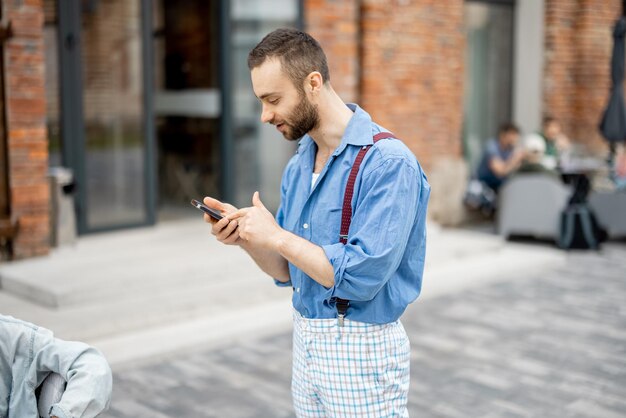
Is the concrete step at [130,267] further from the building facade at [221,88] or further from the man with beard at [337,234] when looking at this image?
the man with beard at [337,234]

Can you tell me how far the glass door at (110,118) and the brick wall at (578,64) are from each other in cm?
660

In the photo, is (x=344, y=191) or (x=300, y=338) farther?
(x=300, y=338)

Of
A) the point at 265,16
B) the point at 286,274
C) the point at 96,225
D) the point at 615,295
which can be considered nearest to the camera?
the point at 286,274

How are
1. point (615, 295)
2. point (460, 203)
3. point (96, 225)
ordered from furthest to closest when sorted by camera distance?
point (460, 203), point (96, 225), point (615, 295)

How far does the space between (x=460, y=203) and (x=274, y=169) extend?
2721mm

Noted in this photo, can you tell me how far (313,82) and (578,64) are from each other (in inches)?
432

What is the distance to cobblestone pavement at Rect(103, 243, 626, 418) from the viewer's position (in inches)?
181

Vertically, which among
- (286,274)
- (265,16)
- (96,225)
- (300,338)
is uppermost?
(265,16)

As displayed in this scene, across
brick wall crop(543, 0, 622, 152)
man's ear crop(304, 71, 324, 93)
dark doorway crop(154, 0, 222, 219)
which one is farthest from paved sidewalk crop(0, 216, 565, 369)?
brick wall crop(543, 0, 622, 152)

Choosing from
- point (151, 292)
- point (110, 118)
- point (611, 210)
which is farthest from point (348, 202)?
point (611, 210)

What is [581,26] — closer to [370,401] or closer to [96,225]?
[96,225]

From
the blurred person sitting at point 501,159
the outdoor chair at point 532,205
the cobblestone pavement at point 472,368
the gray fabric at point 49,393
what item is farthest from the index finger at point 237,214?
the blurred person sitting at point 501,159

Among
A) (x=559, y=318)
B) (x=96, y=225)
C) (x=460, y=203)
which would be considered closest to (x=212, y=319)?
(x=96, y=225)

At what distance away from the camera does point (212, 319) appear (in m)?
6.25
